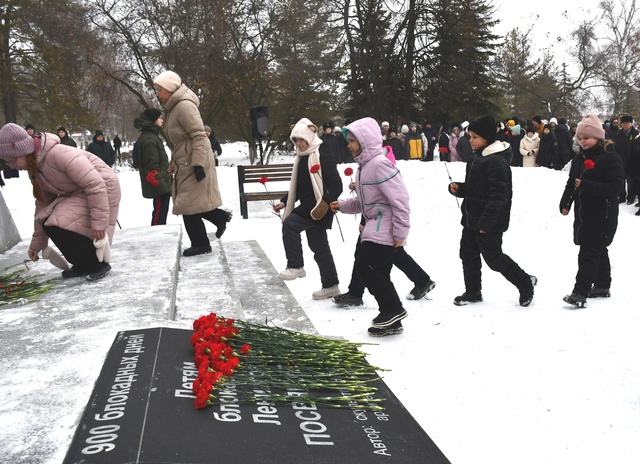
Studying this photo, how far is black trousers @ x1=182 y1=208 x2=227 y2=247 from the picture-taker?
626 cm

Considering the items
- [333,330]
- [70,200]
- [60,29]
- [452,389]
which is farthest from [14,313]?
[60,29]

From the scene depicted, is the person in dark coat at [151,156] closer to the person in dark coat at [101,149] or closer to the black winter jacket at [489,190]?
the black winter jacket at [489,190]

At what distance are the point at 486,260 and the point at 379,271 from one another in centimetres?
126

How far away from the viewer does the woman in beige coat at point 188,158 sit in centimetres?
595

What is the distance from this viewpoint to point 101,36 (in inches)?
1021

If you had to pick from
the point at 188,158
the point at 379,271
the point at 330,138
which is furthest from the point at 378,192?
the point at 330,138

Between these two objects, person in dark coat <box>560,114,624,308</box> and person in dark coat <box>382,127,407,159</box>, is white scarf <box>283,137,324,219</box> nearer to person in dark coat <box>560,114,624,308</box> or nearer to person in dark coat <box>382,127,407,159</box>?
person in dark coat <box>560,114,624,308</box>

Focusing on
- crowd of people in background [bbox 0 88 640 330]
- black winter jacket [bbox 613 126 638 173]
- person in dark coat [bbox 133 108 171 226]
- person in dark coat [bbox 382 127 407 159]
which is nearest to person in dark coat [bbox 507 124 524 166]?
black winter jacket [bbox 613 126 638 173]

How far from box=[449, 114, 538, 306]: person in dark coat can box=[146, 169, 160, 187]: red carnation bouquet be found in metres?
3.95

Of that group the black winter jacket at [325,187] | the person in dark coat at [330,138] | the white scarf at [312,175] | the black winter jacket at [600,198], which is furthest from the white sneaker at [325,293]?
the person in dark coat at [330,138]

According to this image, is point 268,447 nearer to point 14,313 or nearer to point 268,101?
point 14,313

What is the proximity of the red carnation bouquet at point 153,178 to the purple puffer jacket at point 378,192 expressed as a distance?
3.72 metres

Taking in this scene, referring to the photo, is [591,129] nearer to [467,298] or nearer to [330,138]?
[467,298]

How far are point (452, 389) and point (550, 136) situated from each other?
40.0 ft
